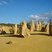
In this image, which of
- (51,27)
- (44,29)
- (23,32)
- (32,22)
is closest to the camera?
(23,32)

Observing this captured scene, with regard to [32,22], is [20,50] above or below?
below

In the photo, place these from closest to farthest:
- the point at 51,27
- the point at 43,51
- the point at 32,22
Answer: the point at 43,51
the point at 51,27
the point at 32,22

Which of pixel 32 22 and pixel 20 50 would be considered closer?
pixel 20 50

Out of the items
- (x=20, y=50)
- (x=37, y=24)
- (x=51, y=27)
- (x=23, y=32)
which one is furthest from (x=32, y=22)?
(x=20, y=50)

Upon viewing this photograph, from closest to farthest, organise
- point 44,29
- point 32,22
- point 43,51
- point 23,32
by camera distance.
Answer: point 43,51 < point 23,32 < point 44,29 < point 32,22

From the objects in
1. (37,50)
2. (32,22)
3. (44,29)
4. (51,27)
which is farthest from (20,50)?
(32,22)

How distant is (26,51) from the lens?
1379 centimetres

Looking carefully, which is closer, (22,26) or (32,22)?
(22,26)

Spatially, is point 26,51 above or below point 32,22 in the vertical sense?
below

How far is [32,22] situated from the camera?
48219mm

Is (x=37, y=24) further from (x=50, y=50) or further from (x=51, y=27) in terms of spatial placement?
(x=50, y=50)

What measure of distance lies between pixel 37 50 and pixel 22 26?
15.7 meters

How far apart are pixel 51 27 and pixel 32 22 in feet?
52.8

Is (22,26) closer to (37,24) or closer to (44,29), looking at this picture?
(44,29)
